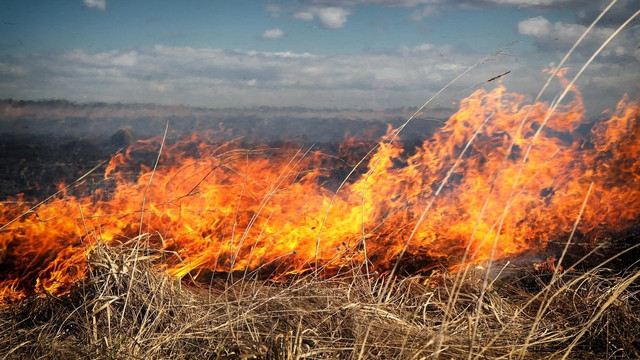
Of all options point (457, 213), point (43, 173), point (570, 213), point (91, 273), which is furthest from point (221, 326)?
point (43, 173)

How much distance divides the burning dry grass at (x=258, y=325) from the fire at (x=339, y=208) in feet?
1.35

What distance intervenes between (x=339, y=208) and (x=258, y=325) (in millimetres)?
2120

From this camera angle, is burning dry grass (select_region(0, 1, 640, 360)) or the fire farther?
the fire

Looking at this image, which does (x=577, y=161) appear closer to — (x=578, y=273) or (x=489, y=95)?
(x=489, y=95)

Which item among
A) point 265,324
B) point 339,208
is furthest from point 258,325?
point 339,208

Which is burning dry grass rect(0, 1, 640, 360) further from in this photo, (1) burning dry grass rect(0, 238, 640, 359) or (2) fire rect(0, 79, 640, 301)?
(2) fire rect(0, 79, 640, 301)

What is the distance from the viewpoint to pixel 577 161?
19.4 feet

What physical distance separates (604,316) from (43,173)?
9.92m

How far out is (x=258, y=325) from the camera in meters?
2.93

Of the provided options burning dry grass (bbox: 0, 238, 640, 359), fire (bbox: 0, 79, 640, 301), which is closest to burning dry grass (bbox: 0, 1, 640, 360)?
burning dry grass (bbox: 0, 238, 640, 359)

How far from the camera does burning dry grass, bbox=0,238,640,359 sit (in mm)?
2547

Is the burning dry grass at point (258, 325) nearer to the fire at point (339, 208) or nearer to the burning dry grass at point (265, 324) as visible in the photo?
the burning dry grass at point (265, 324)

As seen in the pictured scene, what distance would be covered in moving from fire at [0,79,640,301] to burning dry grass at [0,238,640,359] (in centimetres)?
41

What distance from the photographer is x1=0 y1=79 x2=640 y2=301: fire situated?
4156 millimetres
